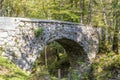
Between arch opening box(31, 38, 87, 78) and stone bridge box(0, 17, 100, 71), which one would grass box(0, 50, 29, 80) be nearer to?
stone bridge box(0, 17, 100, 71)

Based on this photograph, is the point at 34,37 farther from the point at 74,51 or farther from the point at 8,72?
the point at 74,51

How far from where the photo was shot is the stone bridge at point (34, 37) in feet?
38.2

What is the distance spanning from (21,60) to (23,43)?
33.8 inches

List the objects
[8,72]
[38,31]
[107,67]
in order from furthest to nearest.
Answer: [107,67]
[38,31]
[8,72]

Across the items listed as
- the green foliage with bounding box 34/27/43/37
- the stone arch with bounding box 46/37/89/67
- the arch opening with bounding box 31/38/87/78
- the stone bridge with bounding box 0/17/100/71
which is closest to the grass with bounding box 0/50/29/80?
the stone bridge with bounding box 0/17/100/71

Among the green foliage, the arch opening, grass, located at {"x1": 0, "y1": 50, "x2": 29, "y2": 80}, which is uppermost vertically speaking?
the green foliage

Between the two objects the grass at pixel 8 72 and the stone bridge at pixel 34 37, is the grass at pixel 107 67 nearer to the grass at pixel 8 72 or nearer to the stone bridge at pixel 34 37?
the stone bridge at pixel 34 37

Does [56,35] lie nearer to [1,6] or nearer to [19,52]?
[19,52]

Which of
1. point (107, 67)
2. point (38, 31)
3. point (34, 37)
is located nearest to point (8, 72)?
point (34, 37)

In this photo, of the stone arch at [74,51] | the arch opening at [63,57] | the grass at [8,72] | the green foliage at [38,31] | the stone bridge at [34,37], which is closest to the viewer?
the grass at [8,72]

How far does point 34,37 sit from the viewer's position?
13234 mm

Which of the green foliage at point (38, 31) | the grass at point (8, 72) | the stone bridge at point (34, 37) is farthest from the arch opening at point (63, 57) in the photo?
the grass at point (8, 72)

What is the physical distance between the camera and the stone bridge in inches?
458

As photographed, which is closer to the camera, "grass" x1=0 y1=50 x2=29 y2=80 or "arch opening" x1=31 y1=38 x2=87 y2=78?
"grass" x1=0 y1=50 x2=29 y2=80
